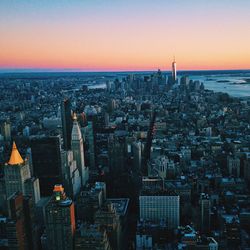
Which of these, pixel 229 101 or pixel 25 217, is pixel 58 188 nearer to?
pixel 25 217

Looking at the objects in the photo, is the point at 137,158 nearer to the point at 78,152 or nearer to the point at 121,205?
the point at 78,152

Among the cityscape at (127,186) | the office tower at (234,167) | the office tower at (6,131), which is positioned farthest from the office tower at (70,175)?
the office tower at (6,131)

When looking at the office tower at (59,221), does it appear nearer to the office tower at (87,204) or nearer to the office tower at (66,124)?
the office tower at (87,204)

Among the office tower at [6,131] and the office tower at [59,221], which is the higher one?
the office tower at [59,221]

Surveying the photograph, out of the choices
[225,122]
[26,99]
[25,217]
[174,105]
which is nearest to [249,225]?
[25,217]

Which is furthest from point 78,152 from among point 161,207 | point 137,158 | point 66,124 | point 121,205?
point 161,207
